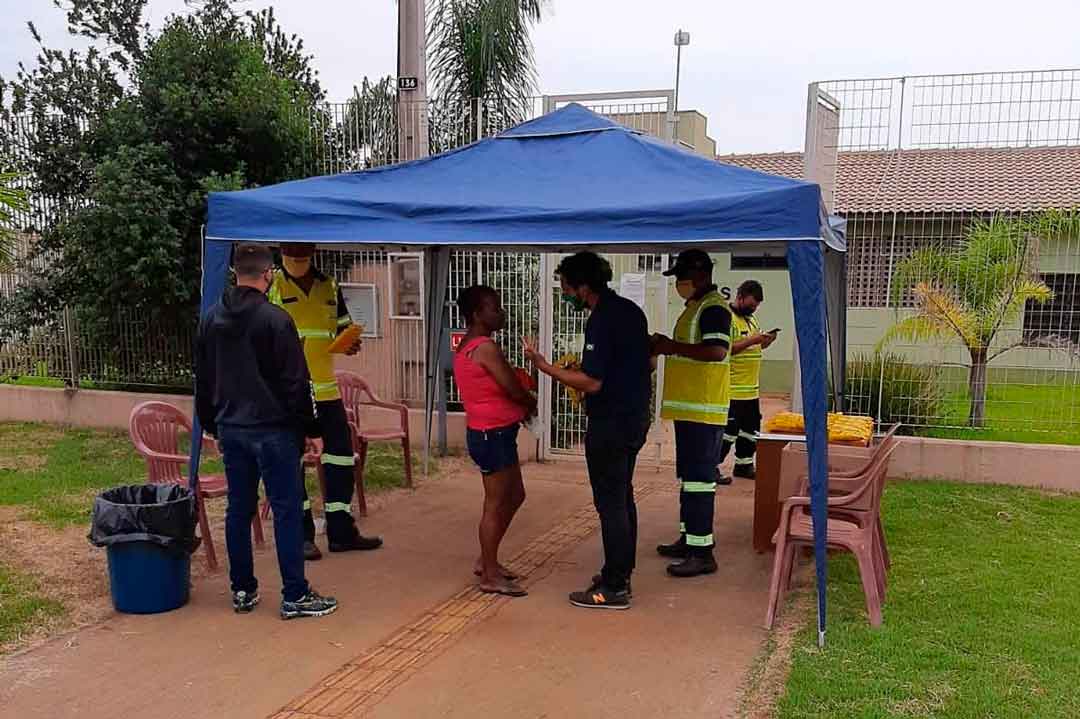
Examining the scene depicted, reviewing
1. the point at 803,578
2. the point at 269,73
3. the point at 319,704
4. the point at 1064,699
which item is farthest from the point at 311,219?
the point at 269,73

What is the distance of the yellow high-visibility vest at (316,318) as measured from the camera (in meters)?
5.11

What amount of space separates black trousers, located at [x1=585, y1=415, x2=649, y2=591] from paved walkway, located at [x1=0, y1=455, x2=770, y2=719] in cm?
37

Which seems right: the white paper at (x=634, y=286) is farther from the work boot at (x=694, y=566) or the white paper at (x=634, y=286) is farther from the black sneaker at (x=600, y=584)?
the black sneaker at (x=600, y=584)

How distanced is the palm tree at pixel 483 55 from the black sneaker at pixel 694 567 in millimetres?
5748

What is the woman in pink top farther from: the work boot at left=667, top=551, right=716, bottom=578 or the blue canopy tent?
the work boot at left=667, top=551, right=716, bottom=578

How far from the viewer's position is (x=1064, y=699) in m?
3.39

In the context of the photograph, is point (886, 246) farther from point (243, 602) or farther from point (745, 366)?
point (243, 602)

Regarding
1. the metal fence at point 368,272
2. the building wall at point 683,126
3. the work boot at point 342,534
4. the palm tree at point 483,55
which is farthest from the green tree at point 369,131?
the work boot at point 342,534

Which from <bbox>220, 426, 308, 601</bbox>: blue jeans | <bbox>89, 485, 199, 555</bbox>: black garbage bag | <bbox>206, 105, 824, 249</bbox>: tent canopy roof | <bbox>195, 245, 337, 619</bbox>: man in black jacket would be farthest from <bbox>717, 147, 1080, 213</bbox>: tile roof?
<bbox>89, 485, 199, 555</bbox>: black garbage bag

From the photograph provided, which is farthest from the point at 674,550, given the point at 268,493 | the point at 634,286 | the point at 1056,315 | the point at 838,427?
the point at 1056,315

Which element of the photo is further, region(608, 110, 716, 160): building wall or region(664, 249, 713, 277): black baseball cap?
region(608, 110, 716, 160): building wall

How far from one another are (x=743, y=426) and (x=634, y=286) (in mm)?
1513

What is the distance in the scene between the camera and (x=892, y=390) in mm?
7477

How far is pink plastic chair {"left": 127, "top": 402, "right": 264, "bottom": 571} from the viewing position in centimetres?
491
